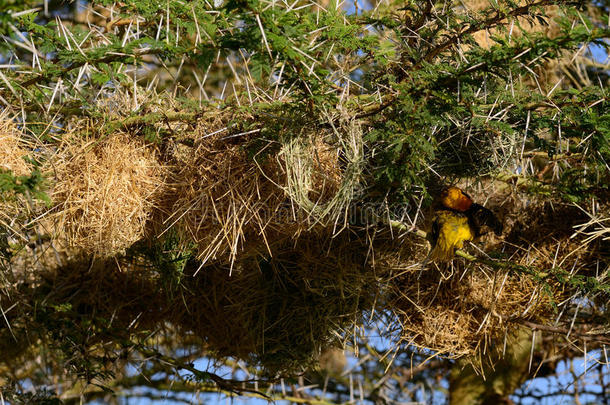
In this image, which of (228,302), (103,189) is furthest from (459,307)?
(103,189)

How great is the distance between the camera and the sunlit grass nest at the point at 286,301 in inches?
125

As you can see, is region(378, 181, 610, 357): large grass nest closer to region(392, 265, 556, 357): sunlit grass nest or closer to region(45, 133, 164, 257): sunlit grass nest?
region(392, 265, 556, 357): sunlit grass nest

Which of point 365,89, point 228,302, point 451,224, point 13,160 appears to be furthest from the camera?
point 228,302

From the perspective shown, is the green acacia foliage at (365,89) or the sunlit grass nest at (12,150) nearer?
the green acacia foliage at (365,89)

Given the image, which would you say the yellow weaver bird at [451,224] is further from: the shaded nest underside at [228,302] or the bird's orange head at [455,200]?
the shaded nest underside at [228,302]

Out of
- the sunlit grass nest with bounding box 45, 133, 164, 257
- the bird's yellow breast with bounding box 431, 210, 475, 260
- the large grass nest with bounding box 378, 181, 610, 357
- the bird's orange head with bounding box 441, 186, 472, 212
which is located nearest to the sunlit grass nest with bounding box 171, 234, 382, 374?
the large grass nest with bounding box 378, 181, 610, 357

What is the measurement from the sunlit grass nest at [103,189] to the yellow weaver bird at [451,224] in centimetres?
106

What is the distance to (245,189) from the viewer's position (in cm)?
279

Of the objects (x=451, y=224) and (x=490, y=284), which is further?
(x=490, y=284)

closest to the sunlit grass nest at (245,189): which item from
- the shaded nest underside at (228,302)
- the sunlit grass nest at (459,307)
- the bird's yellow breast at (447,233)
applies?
the shaded nest underside at (228,302)

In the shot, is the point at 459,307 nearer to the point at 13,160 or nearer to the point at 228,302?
the point at 228,302

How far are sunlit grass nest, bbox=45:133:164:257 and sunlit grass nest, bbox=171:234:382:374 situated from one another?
0.53 metres

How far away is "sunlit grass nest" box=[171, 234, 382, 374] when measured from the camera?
3.19 metres

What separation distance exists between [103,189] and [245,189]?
1.71 feet
